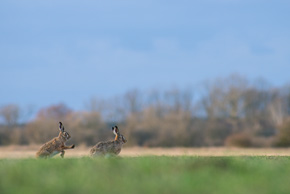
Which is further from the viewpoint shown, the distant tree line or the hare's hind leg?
the distant tree line

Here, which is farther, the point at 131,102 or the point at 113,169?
the point at 131,102

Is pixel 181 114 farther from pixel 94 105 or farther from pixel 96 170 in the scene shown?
pixel 96 170

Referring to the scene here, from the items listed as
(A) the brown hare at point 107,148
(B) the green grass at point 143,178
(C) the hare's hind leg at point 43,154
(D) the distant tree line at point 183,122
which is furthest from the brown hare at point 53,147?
(D) the distant tree line at point 183,122

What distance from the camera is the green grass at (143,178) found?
21.5 feet

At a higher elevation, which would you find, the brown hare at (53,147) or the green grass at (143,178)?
the brown hare at (53,147)

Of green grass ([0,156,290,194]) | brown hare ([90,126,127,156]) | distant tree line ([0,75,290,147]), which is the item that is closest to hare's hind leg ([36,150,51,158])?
brown hare ([90,126,127,156])

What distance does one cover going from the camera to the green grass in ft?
21.5

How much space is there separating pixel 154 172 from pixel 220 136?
52595 mm

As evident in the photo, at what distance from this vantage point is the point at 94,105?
66.6m

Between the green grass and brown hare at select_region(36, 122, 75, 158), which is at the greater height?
brown hare at select_region(36, 122, 75, 158)

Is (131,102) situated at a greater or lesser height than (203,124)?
greater

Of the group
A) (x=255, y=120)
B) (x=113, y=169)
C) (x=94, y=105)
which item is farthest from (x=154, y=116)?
(x=113, y=169)

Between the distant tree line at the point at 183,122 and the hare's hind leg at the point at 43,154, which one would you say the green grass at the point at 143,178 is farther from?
the distant tree line at the point at 183,122

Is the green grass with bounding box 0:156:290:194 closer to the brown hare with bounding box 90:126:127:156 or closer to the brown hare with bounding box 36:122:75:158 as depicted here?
the brown hare with bounding box 90:126:127:156
